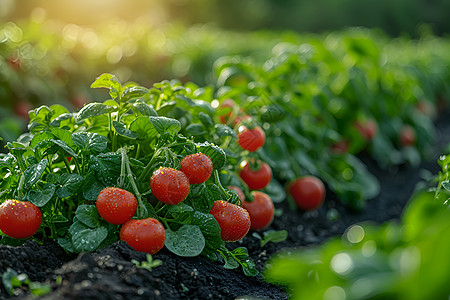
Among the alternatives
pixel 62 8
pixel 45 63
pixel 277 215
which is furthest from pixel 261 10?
pixel 277 215

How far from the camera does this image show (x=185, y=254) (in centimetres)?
180

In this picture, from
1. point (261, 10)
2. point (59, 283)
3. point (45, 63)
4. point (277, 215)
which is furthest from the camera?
Result: point (261, 10)

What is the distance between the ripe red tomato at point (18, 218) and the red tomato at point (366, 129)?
303cm

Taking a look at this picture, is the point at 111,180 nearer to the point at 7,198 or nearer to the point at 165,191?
the point at 165,191

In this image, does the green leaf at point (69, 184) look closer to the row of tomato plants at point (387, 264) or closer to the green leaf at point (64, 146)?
the green leaf at point (64, 146)

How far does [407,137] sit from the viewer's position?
4949 millimetres

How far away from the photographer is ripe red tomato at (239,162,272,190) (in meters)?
→ 2.47

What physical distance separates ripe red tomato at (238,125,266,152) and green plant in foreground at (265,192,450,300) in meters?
1.15

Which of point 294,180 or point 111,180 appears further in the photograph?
point 294,180

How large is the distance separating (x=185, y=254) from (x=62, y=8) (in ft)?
73.6

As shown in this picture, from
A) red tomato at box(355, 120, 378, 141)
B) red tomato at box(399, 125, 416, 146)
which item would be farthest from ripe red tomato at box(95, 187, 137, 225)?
red tomato at box(399, 125, 416, 146)

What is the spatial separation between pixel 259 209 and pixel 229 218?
0.47 metres

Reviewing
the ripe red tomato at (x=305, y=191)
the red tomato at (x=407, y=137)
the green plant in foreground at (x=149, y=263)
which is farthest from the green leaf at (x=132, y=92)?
A: the red tomato at (x=407, y=137)

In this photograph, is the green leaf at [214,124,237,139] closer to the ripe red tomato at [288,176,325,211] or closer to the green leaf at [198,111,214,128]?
the green leaf at [198,111,214,128]
